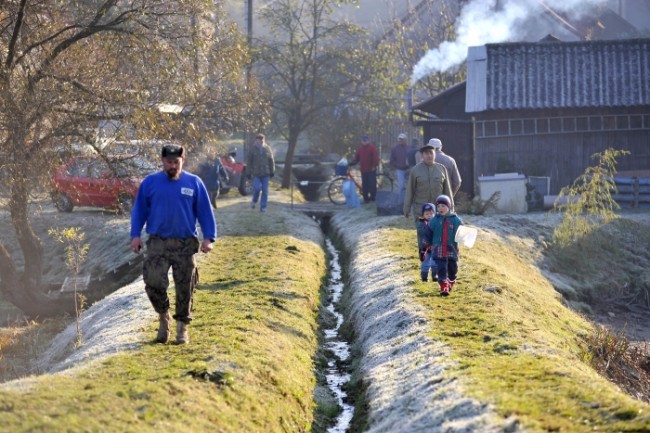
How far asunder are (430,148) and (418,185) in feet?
2.02

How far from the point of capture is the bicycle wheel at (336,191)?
1297 inches

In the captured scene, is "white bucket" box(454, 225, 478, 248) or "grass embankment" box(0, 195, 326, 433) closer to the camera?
"grass embankment" box(0, 195, 326, 433)

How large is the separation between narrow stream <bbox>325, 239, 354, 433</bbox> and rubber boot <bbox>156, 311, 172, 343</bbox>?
2069 mm

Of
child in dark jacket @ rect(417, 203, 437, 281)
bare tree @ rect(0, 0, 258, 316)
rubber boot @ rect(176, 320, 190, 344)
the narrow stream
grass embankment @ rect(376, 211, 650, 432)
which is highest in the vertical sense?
bare tree @ rect(0, 0, 258, 316)

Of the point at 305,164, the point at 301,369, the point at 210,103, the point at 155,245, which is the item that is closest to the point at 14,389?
the point at 155,245

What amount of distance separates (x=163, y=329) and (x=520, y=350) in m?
3.94

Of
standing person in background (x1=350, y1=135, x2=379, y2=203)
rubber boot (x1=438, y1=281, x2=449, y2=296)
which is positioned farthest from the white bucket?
standing person in background (x1=350, y1=135, x2=379, y2=203)

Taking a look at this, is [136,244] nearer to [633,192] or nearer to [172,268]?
[172,268]

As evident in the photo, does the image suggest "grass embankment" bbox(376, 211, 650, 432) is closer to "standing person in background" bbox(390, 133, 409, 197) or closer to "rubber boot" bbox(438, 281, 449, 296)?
"rubber boot" bbox(438, 281, 449, 296)

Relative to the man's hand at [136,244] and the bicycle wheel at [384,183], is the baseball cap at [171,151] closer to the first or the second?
the man's hand at [136,244]

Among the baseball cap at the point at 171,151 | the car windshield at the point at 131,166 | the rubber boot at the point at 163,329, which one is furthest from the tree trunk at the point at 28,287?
the baseball cap at the point at 171,151

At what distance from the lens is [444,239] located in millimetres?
15039

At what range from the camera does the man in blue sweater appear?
11.4 meters

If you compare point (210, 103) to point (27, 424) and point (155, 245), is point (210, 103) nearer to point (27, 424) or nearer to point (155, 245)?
point (155, 245)
